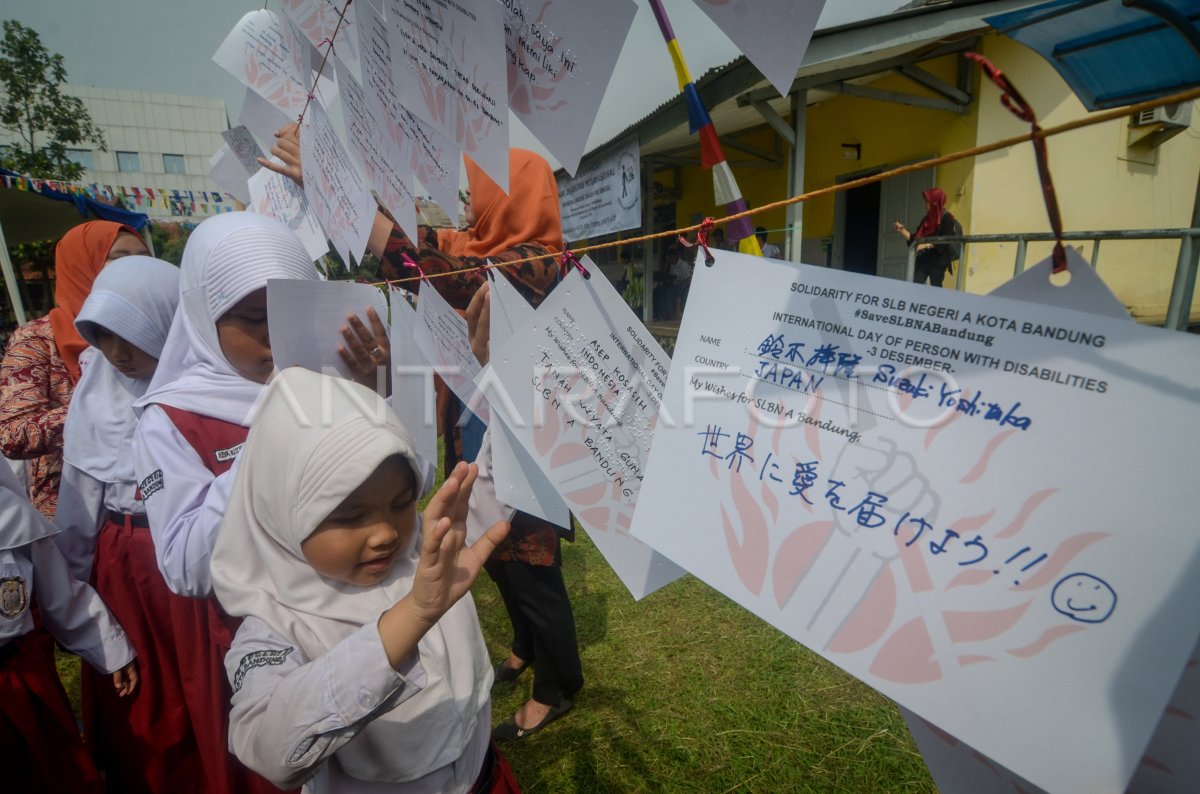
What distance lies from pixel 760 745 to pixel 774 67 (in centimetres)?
192

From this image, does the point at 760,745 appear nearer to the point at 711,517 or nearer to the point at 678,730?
the point at 678,730

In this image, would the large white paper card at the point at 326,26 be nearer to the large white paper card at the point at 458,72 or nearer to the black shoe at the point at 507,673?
the large white paper card at the point at 458,72

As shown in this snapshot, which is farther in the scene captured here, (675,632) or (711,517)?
(675,632)

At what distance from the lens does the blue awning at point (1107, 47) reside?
81 centimetres

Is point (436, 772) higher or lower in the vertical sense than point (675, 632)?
higher

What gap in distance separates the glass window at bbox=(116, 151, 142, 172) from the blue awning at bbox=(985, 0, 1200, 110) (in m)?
39.5

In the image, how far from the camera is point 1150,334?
0.38m

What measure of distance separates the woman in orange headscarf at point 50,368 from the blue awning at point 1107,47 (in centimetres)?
294

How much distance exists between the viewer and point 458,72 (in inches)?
33.4

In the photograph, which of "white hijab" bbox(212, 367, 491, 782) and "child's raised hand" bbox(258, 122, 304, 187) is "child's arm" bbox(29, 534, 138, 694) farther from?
"child's raised hand" bbox(258, 122, 304, 187)

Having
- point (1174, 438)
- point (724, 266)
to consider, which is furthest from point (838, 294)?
point (1174, 438)

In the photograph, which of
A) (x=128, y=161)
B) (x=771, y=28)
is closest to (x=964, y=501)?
→ (x=771, y=28)

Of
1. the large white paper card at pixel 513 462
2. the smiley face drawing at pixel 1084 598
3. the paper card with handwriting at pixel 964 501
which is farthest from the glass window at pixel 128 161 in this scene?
Answer: the smiley face drawing at pixel 1084 598

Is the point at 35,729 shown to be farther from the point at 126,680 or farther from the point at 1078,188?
the point at 1078,188
